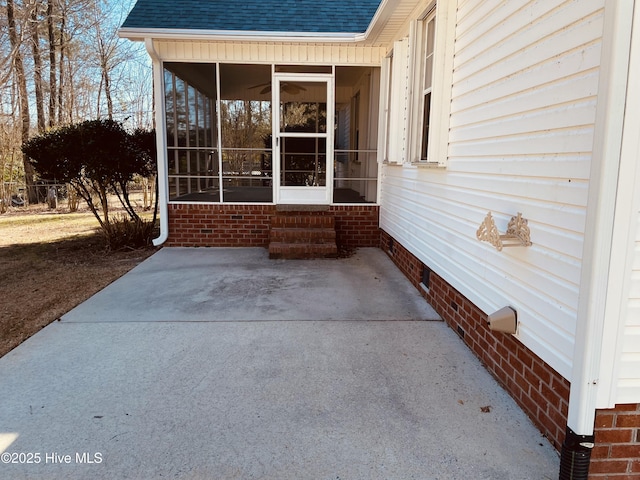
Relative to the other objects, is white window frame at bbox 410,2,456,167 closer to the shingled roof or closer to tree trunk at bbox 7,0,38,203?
the shingled roof

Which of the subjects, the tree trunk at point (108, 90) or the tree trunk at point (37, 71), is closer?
the tree trunk at point (37, 71)

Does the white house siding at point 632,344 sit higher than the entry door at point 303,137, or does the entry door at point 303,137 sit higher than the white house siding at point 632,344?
the entry door at point 303,137

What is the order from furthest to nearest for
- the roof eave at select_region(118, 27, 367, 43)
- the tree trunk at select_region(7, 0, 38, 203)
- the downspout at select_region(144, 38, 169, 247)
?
the tree trunk at select_region(7, 0, 38, 203)
the downspout at select_region(144, 38, 169, 247)
the roof eave at select_region(118, 27, 367, 43)

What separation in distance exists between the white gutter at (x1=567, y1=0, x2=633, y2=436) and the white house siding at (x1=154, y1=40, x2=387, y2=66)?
5.67 metres

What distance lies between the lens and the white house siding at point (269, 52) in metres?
6.80

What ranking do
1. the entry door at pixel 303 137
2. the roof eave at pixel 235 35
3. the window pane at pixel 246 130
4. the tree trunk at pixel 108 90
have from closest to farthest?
the roof eave at pixel 235 35
the entry door at pixel 303 137
the window pane at pixel 246 130
the tree trunk at pixel 108 90

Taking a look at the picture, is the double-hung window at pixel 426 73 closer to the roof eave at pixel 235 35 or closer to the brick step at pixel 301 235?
the roof eave at pixel 235 35

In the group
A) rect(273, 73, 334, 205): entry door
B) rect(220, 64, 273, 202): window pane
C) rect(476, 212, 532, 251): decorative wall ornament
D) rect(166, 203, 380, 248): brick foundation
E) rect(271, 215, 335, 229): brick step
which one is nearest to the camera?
rect(476, 212, 532, 251): decorative wall ornament

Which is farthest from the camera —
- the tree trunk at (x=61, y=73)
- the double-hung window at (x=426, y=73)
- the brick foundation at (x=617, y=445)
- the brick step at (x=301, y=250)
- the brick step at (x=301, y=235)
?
the tree trunk at (x=61, y=73)

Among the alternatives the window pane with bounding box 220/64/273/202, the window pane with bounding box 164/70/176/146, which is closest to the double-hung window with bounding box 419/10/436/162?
the window pane with bounding box 220/64/273/202

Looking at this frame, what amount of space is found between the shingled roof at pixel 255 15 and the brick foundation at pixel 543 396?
4950mm

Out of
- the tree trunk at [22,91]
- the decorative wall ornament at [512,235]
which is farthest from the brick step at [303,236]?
the tree trunk at [22,91]

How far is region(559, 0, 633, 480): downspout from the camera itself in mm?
1723

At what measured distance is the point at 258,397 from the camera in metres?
2.70
